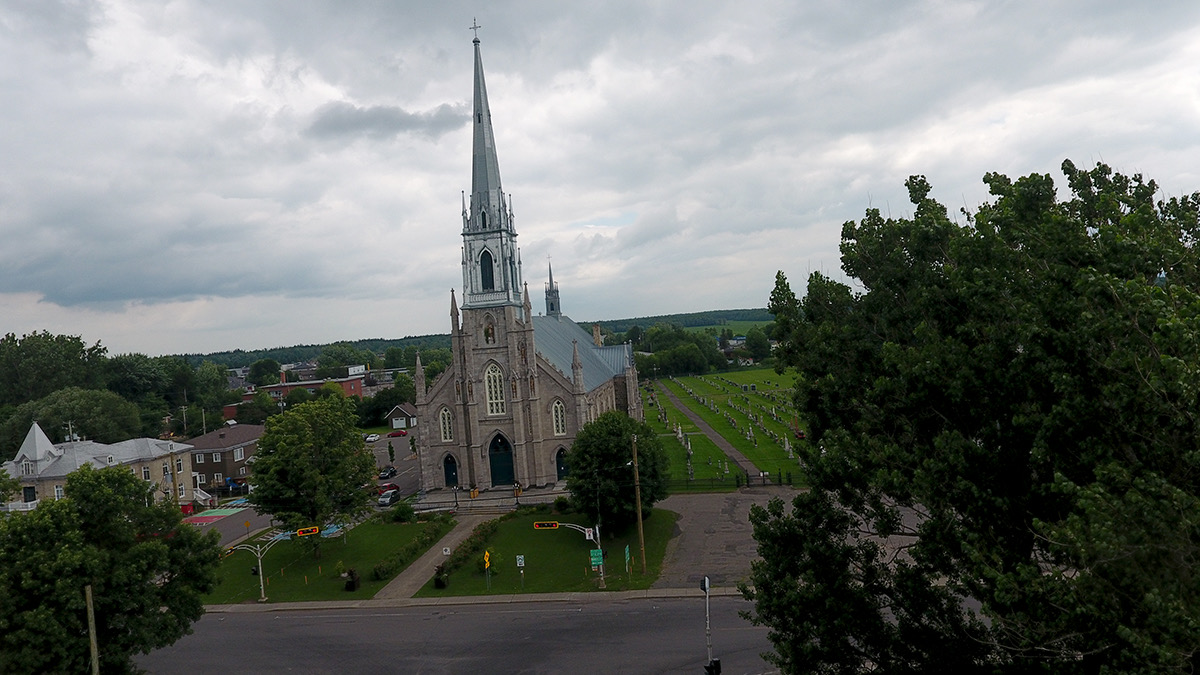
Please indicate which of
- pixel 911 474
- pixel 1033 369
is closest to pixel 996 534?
pixel 911 474

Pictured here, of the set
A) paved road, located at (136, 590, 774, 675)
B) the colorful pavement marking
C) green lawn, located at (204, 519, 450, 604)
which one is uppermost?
the colorful pavement marking

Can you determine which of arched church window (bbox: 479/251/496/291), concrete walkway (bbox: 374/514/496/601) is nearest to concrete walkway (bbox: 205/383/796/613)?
concrete walkway (bbox: 374/514/496/601)

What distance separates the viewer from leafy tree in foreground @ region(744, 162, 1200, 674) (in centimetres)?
936

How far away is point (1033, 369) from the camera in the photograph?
11.5m

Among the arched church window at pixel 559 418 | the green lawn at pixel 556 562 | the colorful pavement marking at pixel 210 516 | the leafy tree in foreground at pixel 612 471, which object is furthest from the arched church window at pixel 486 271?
the colorful pavement marking at pixel 210 516

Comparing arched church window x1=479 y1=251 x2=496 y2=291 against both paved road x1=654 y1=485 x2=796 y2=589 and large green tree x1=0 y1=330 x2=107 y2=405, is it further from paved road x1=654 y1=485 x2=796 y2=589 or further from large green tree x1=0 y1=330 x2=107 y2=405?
large green tree x1=0 y1=330 x2=107 y2=405

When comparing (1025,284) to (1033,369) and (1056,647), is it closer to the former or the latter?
(1033,369)

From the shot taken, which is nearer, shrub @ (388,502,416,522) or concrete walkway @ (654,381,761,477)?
shrub @ (388,502,416,522)

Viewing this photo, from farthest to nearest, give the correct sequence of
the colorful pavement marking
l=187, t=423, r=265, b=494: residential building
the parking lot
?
1. l=187, t=423, r=265, b=494: residential building
2. the parking lot
3. the colorful pavement marking

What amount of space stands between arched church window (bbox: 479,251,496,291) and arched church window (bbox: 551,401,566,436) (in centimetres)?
934

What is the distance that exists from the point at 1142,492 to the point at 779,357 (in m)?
9.54

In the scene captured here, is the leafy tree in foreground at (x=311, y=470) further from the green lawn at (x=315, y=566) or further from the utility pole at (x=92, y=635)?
the utility pole at (x=92, y=635)

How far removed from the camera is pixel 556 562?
37.1 m

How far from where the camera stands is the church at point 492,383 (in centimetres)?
5159
